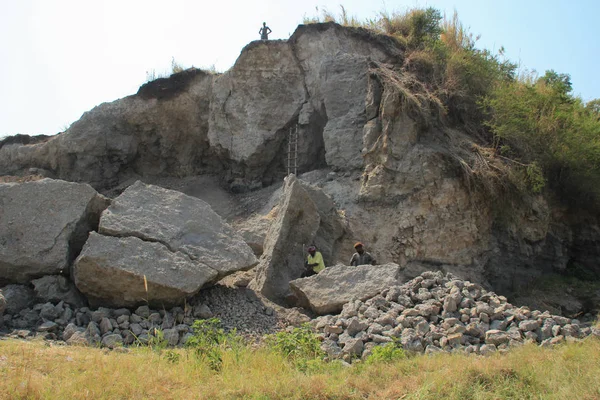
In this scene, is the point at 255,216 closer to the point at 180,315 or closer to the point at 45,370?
the point at 180,315

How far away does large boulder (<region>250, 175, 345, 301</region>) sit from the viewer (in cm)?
884

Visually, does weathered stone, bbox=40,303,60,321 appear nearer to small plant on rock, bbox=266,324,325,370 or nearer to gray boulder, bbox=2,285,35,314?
gray boulder, bbox=2,285,35,314

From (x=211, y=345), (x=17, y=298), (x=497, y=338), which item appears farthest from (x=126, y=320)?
(x=497, y=338)

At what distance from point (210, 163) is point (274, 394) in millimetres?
10395

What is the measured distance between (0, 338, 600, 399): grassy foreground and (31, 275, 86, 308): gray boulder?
159cm

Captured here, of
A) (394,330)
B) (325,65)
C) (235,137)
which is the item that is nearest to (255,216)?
(235,137)

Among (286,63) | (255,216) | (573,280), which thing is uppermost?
(286,63)

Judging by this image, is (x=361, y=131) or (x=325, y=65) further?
(x=325, y=65)

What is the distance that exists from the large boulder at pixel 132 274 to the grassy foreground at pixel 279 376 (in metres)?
1.42

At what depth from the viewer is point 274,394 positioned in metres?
4.78

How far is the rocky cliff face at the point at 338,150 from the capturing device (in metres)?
11.0

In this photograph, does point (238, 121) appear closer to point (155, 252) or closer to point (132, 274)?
point (155, 252)

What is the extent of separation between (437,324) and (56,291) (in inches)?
178

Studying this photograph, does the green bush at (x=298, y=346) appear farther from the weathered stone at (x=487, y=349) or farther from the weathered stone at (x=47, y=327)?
the weathered stone at (x=47, y=327)
